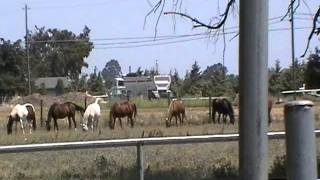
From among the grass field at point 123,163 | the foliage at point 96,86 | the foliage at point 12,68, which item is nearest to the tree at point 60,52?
the foliage at point 96,86

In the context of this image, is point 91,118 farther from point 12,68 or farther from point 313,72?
point 12,68

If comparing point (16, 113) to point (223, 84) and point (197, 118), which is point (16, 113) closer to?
point (197, 118)

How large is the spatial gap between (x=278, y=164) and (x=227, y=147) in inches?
157

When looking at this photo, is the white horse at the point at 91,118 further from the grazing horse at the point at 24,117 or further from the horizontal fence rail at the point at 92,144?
the horizontal fence rail at the point at 92,144

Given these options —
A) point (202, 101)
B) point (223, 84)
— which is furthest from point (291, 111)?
point (223, 84)

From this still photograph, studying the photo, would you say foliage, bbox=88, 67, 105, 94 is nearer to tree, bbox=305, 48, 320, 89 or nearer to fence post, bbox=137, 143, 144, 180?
tree, bbox=305, 48, 320, 89

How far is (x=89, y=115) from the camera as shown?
3556cm

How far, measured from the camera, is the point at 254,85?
3.40m

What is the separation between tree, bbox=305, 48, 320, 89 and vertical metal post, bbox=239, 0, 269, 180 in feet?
226

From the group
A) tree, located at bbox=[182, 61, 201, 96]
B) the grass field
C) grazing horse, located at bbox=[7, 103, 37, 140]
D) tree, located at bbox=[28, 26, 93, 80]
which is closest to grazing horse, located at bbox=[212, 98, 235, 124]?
grazing horse, located at bbox=[7, 103, 37, 140]

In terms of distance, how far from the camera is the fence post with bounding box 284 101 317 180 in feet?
10.2

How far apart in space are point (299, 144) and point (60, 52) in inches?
6052

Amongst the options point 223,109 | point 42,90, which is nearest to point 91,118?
point 223,109

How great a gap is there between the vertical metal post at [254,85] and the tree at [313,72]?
226 feet
